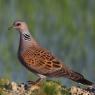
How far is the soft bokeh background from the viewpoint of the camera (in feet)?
39.1

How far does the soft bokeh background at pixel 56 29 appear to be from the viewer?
11.9 m

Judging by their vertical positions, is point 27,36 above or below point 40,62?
above

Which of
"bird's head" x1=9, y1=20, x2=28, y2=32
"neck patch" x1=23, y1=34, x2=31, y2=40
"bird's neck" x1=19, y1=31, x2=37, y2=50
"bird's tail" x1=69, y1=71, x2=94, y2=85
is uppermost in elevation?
"bird's head" x1=9, y1=20, x2=28, y2=32

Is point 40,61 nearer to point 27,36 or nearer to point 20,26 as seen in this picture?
point 27,36

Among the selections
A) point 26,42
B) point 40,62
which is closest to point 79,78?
point 40,62

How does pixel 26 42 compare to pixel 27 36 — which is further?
pixel 27 36

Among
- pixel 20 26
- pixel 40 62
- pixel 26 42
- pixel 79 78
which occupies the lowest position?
pixel 79 78

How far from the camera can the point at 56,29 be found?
41.8 feet

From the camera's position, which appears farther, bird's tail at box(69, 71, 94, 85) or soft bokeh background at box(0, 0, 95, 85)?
soft bokeh background at box(0, 0, 95, 85)

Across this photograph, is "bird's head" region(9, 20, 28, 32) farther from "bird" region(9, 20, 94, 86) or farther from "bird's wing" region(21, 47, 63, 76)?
"bird's wing" region(21, 47, 63, 76)

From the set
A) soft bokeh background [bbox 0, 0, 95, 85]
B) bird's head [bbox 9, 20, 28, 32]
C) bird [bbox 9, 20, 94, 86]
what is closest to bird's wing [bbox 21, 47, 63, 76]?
bird [bbox 9, 20, 94, 86]

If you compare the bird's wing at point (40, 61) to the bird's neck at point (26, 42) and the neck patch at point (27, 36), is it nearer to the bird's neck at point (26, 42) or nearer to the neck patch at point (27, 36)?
the bird's neck at point (26, 42)

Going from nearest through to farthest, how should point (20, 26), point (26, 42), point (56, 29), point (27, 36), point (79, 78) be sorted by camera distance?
point (79, 78)
point (26, 42)
point (27, 36)
point (20, 26)
point (56, 29)

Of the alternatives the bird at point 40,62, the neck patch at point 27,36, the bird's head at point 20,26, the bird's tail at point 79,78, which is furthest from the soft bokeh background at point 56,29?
the bird's tail at point 79,78
